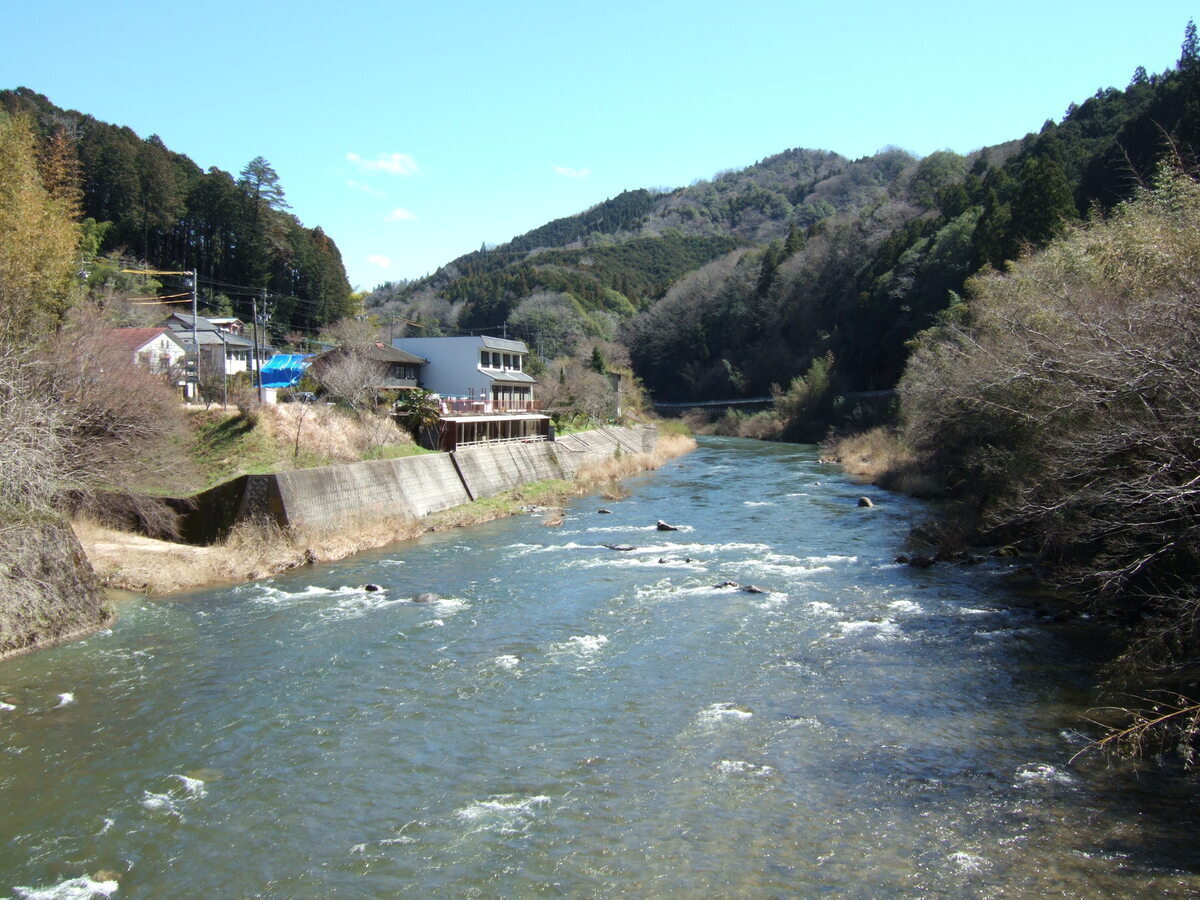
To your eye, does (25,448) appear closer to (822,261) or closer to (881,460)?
(881,460)

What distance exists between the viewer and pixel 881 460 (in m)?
38.1

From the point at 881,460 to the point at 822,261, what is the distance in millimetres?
46913

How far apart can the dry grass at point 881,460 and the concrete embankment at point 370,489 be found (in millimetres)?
14012

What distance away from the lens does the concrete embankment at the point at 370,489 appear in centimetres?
2108

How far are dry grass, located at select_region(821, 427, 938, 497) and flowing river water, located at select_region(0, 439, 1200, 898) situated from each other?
14704mm

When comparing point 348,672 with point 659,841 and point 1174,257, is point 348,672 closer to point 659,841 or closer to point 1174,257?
point 659,841

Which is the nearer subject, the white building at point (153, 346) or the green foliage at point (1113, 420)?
the green foliage at point (1113, 420)

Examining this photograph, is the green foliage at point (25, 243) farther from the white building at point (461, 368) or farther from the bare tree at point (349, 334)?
the white building at point (461, 368)

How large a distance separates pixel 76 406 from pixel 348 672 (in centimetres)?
1140

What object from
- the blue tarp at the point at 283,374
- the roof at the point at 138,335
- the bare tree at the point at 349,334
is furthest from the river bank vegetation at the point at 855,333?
the blue tarp at the point at 283,374

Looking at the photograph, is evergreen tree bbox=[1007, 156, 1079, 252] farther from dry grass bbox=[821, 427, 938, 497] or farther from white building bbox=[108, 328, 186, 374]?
white building bbox=[108, 328, 186, 374]

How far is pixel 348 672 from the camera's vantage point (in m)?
12.4

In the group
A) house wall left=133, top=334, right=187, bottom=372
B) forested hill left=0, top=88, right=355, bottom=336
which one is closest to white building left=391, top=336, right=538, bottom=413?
house wall left=133, top=334, right=187, bottom=372

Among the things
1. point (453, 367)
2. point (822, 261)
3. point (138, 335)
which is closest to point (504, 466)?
point (453, 367)
